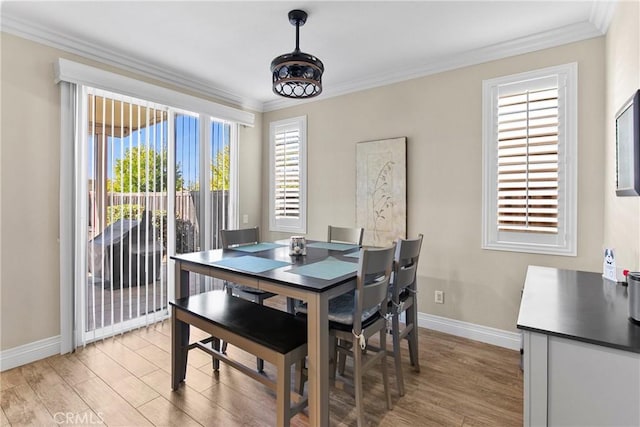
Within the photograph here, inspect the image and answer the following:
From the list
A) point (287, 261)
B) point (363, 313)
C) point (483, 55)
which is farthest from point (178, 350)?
point (483, 55)

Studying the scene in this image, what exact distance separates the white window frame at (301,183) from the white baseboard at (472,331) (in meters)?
1.82

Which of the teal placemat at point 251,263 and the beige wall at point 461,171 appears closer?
the teal placemat at point 251,263

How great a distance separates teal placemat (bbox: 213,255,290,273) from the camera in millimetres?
1994

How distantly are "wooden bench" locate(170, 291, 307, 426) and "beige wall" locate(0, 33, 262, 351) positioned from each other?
132 cm

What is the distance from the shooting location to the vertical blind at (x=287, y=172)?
4.28m

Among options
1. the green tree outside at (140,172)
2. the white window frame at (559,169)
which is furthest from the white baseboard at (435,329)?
the green tree outside at (140,172)

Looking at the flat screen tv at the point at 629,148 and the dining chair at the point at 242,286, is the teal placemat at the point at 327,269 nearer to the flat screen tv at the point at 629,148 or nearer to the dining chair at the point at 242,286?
the dining chair at the point at 242,286

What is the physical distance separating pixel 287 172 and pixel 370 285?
111 inches

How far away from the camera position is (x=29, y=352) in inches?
102

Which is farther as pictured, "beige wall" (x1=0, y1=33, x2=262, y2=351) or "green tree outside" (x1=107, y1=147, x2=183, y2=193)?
"green tree outside" (x1=107, y1=147, x2=183, y2=193)

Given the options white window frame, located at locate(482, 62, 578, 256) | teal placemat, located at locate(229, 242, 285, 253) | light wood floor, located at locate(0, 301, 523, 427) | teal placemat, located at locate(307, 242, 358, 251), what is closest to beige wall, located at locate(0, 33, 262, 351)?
light wood floor, located at locate(0, 301, 523, 427)

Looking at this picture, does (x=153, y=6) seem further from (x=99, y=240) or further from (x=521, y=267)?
(x=521, y=267)

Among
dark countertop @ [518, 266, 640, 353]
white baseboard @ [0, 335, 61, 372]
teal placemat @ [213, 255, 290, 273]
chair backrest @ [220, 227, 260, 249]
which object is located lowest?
white baseboard @ [0, 335, 61, 372]

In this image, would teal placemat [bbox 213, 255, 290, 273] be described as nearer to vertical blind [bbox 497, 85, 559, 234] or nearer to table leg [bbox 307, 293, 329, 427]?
table leg [bbox 307, 293, 329, 427]
